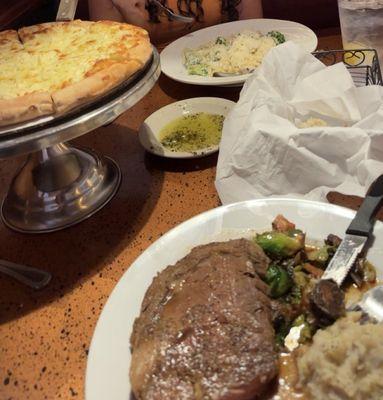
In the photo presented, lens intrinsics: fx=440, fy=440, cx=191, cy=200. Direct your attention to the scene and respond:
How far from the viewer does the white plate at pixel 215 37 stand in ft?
8.43

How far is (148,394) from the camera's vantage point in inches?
40.1

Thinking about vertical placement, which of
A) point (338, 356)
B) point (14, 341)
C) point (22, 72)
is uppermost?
point (22, 72)

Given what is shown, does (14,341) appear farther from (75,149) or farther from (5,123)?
(75,149)

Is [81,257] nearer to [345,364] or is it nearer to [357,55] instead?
[345,364]

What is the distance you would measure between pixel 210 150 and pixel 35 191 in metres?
0.86

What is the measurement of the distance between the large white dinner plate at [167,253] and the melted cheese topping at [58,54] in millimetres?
795

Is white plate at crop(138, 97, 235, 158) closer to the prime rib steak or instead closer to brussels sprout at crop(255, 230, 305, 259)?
brussels sprout at crop(255, 230, 305, 259)

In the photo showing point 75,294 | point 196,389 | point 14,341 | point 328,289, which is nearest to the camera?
point 196,389

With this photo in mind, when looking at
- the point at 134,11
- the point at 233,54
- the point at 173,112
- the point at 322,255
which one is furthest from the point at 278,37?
the point at 322,255

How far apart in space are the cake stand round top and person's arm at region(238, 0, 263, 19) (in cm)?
210

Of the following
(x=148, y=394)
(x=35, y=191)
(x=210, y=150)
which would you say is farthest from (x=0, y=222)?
(x=148, y=394)

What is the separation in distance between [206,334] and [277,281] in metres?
0.34

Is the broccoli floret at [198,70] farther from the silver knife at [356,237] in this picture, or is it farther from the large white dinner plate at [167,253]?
the silver knife at [356,237]

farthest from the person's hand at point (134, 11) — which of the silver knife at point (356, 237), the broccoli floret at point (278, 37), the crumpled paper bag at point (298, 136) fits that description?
the silver knife at point (356, 237)
